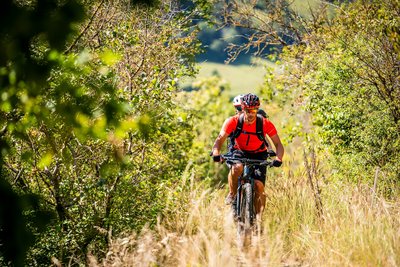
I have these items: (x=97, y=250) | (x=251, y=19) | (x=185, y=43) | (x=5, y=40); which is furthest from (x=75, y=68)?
(x=251, y=19)

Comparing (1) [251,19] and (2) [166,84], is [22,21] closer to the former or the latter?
(2) [166,84]

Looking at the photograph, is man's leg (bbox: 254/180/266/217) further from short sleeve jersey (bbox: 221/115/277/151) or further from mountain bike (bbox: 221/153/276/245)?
short sleeve jersey (bbox: 221/115/277/151)

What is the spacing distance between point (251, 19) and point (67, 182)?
12689 millimetres

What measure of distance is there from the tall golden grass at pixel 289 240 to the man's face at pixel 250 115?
54.7 inches

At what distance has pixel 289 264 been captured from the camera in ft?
18.5

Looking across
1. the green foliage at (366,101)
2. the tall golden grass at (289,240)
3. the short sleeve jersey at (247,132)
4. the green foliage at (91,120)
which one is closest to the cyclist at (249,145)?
the short sleeve jersey at (247,132)

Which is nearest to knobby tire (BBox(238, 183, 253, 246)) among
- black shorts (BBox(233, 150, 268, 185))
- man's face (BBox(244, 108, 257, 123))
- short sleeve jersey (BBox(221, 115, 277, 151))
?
black shorts (BBox(233, 150, 268, 185))

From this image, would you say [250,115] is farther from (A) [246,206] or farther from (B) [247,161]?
(A) [246,206]

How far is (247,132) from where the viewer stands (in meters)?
7.51

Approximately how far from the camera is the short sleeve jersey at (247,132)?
7438 mm

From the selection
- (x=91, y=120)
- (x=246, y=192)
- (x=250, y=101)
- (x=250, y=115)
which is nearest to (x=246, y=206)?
(x=246, y=192)

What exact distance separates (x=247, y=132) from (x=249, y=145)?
0.21 metres

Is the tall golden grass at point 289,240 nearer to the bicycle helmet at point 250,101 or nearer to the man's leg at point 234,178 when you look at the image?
the man's leg at point 234,178

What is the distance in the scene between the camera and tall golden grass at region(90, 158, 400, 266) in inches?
193
